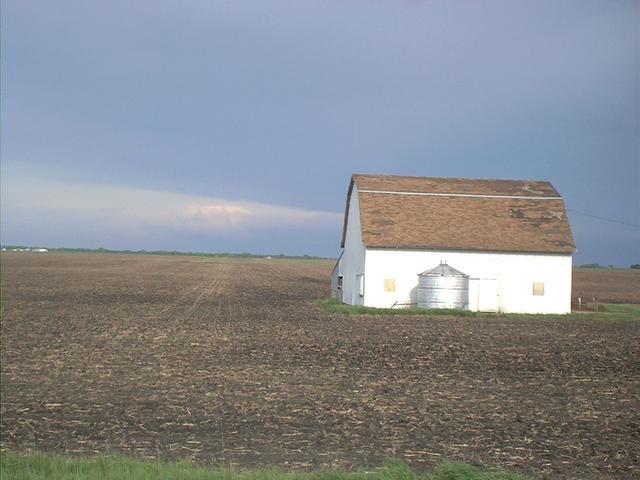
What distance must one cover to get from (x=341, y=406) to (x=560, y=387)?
16.0 feet

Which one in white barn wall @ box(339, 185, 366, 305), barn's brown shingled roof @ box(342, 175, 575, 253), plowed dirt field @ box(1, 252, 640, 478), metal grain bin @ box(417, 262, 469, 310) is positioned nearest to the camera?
plowed dirt field @ box(1, 252, 640, 478)

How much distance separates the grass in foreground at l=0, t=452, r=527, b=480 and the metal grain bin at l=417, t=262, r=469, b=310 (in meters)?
24.4

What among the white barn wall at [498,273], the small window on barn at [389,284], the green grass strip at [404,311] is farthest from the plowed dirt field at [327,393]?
the white barn wall at [498,273]

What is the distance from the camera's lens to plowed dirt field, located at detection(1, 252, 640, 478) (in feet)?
30.1

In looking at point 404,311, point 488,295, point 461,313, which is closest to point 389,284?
point 404,311

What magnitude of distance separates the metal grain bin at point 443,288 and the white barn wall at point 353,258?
3.00 m

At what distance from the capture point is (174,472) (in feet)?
24.2

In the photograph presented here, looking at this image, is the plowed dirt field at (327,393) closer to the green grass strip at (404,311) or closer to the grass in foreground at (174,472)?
the grass in foreground at (174,472)

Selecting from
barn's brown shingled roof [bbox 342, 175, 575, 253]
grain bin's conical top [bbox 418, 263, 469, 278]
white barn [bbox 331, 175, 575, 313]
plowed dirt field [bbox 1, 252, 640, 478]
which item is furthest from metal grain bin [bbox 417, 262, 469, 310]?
plowed dirt field [bbox 1, 252, 640, 478]

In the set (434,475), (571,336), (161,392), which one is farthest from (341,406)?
(571,336)

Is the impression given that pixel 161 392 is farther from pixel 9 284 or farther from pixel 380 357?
pixel 9 284

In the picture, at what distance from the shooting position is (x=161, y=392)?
12789 mm

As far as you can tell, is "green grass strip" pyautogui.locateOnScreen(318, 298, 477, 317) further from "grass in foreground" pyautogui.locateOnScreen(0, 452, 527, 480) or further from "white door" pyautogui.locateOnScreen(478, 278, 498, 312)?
"grass in foreground" pyautogui.locateOnScreen(0, 452, 527, 480)

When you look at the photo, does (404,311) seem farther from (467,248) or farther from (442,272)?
(467,248)
